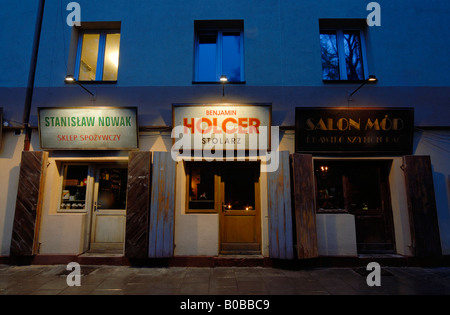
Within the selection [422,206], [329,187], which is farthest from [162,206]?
[422,206]

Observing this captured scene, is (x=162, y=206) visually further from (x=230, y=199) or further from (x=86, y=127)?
(x=86, y=127)

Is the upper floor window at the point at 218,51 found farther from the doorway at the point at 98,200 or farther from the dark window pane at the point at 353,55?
the doorway at the point at 98,200

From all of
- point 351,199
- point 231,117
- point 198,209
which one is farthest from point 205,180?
point 351,199

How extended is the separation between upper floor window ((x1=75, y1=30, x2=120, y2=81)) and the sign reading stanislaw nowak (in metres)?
1.26

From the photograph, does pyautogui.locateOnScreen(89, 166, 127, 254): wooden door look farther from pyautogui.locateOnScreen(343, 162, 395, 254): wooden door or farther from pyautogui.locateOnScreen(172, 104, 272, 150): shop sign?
pyautogui.locateOnScreen(343, 162, 395, 254): wooden door

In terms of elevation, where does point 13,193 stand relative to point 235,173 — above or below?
below

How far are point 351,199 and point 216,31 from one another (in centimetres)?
580

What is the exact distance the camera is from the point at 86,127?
539 centimetres

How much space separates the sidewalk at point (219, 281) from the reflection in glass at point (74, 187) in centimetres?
142

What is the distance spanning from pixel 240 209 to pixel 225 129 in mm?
2028

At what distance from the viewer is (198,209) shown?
217 inches

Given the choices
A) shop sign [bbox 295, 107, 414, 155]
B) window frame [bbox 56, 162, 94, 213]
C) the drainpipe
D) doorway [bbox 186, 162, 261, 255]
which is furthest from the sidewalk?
the drainpipe

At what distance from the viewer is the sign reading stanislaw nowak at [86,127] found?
5383 mm

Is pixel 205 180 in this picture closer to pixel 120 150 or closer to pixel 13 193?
pixel 120 150
